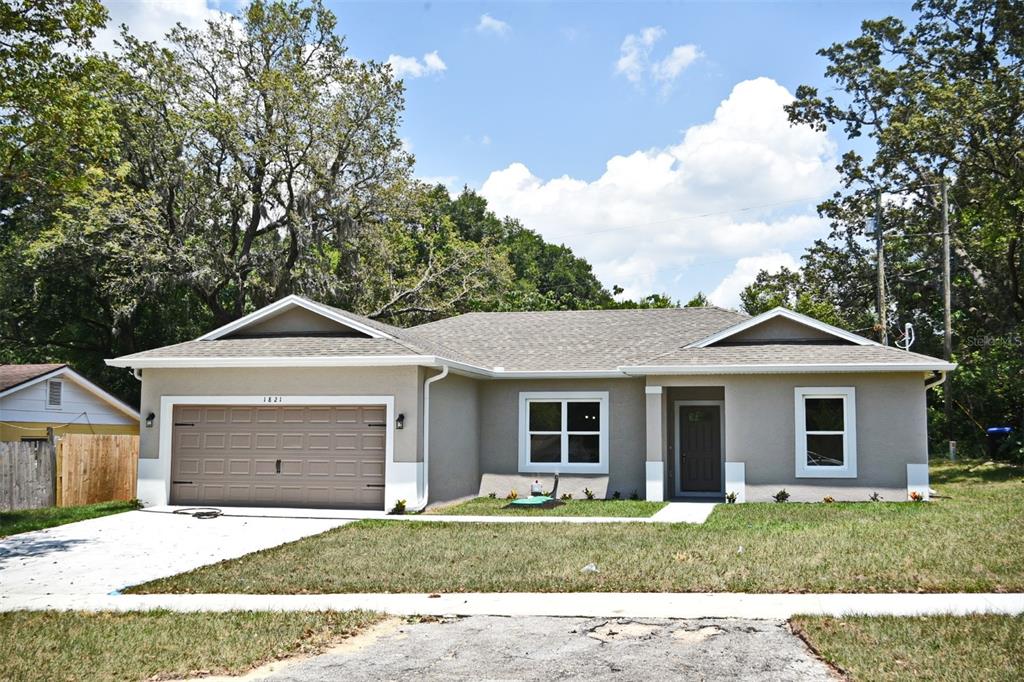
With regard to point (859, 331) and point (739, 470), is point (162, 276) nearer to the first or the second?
point (739, 470)

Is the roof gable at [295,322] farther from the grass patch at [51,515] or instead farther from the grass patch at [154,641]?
the grass patch at [154,641]

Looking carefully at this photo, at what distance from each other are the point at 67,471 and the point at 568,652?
48.3ft

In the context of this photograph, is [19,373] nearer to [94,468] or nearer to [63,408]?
[63,408]

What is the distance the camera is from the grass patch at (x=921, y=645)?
6.48 meters

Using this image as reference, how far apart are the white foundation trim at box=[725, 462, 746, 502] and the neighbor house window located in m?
18.8

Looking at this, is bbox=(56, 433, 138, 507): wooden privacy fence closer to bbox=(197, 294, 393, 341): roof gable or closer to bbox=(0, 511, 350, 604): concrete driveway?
bbox=(0, 511, 350, 604): concrete driveway

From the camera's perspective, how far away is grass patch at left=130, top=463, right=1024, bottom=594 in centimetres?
993

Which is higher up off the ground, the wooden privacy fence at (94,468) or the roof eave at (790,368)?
the roof eave at (790,368)

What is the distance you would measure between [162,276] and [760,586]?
86.4 feet

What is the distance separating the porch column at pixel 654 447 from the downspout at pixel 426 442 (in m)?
4.53

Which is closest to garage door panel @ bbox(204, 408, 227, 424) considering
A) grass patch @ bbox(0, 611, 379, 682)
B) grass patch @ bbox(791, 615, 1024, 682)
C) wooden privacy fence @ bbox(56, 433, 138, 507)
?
wooden privacy fence @ bbox(56, 433, 138, 507)

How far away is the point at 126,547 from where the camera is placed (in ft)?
44.6

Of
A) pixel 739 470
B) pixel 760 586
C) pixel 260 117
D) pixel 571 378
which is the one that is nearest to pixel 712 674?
pixel 760 586

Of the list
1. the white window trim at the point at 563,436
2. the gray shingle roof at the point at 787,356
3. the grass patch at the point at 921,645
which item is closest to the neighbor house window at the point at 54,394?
the white window trim at the point at 563,436
